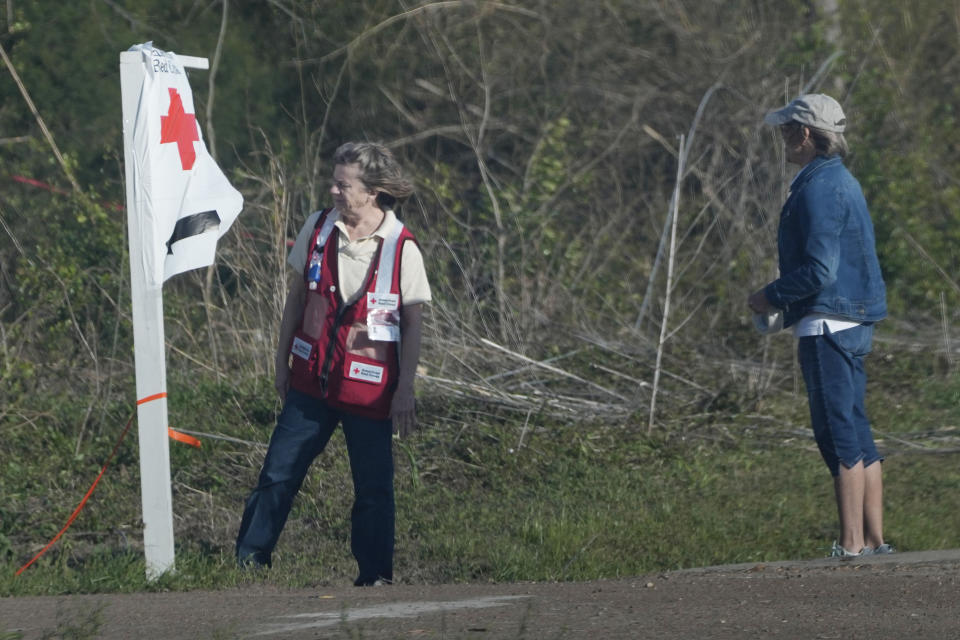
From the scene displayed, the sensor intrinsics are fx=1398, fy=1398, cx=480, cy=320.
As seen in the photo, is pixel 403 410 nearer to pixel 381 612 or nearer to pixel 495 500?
pixel 381 612

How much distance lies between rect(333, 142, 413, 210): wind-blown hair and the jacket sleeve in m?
1.54

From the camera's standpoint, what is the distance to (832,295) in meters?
5.58

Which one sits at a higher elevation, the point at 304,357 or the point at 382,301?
the point at 382,301

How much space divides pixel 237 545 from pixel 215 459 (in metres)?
2.14

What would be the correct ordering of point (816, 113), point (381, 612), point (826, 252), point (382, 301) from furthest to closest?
point (816, 113)
point (826, 252)
point (382, 301)
point (381, 612)

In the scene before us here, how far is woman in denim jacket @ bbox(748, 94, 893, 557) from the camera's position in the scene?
5.54 metres

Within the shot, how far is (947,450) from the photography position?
26.1 feet

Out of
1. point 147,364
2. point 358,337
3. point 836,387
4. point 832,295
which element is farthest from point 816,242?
point 147,364

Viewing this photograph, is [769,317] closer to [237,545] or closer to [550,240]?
[237,545]

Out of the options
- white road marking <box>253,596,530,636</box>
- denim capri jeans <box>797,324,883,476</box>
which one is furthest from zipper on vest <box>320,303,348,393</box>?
denim capri jeans <box>797,324,883,476</box>

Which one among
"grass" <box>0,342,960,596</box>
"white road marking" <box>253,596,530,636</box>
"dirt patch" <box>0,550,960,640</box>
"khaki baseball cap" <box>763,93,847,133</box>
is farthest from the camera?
"grass" <box>0,342,960,596</box>

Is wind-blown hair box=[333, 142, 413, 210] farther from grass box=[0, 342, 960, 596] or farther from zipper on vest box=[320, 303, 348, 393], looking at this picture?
grass box=[0, 342, 960, 596]

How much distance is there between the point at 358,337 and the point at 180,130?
3.71 ft

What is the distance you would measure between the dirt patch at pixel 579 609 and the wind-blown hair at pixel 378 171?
60.7 inches
